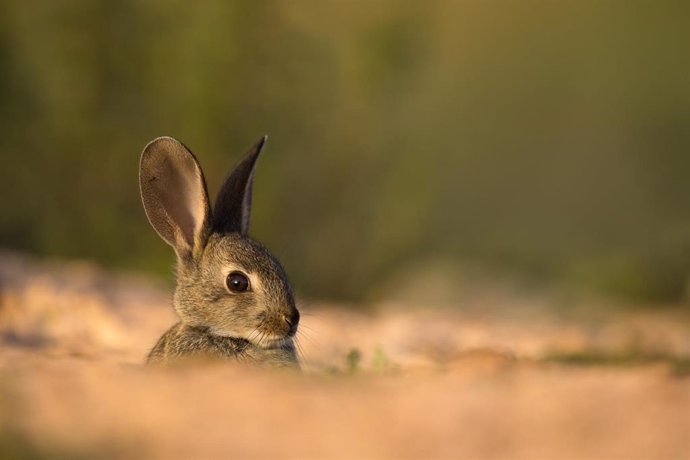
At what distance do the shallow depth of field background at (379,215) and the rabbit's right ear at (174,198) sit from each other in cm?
98

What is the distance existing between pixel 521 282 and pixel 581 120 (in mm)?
4250

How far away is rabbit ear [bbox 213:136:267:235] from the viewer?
675cm

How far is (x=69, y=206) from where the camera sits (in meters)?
12.1

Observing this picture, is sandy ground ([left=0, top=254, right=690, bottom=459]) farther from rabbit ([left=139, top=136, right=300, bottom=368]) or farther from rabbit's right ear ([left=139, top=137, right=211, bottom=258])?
rabbit's right ear ([left=139, top=137, right=211, bottom=258])

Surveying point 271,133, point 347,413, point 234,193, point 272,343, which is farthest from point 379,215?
point 347,413

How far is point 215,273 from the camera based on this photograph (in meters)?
6.43

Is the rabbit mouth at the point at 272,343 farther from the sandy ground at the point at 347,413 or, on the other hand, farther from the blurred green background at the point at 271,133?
the blurred green background at the point at 271,133

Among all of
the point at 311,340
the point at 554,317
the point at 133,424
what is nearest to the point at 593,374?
the point at 133,424

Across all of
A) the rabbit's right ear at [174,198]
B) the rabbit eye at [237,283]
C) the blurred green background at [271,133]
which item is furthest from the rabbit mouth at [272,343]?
the blurred green background at [271,133]

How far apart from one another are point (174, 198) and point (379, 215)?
639cm

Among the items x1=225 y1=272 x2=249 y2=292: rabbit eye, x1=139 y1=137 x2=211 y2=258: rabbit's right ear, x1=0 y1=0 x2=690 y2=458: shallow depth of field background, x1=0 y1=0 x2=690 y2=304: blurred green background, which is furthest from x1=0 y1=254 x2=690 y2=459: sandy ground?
x1=0 y1=0 x2=690 y2=304: blurred green background

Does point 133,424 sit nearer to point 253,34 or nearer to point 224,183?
point 224,183

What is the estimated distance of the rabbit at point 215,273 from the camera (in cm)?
617

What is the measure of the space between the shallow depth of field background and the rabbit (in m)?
0.55
